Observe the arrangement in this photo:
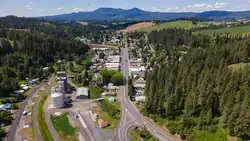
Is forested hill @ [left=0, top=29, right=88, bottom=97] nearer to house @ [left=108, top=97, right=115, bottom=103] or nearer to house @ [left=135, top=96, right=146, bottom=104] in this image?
house @ [left=108, top=97, right=115, bottom=103]

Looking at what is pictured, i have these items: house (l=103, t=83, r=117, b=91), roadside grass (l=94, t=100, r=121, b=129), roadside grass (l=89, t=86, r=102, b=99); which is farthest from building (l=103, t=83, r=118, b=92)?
roadside grass (l=94, t=100, r=121, b=129)

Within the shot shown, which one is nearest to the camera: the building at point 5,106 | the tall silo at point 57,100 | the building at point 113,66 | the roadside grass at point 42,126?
the roadside grass at point 42,126

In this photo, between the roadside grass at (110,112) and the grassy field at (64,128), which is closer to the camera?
the grassy field at (64,128)

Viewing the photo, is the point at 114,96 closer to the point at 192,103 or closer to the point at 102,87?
the point at 102,87

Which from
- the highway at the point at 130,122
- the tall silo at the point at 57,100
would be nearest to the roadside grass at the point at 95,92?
the highway at the point at 130,122

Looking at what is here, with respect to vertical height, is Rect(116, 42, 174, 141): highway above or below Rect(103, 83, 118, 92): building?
below

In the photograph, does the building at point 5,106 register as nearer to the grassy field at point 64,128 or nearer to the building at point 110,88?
the grassy field at point 64,128

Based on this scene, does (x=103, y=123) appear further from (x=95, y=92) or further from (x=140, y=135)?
(x=95, y=92)
